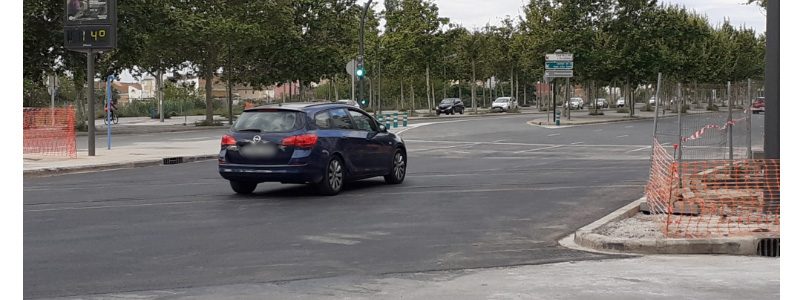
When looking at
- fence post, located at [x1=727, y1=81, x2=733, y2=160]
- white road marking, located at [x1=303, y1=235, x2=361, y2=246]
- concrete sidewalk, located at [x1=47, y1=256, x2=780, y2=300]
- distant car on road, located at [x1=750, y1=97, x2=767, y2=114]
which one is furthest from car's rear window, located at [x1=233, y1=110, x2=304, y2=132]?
distant car on road, located at [x1=750, y1=97, x2=767, y2=114]

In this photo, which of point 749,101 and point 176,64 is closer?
point 749,101

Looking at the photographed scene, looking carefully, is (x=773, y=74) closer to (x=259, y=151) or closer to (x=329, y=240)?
(x=329, y=240)

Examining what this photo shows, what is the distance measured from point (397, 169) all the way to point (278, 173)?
124 inches

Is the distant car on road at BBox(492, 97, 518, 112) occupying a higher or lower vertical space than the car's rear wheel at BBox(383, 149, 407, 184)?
higher

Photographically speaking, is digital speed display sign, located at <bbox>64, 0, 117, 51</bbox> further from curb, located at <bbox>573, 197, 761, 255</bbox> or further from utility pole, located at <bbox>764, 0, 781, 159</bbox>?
utility pole, located at <bbox>764, 0, 781, 159</bbox>

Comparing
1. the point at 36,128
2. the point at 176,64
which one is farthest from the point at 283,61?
the point at 36,128

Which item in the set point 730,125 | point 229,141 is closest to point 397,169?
point 229,141

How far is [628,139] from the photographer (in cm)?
3356

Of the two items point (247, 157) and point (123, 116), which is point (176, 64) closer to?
point (123, 116)

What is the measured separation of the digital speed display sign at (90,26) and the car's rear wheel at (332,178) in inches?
437

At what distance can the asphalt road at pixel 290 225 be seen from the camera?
26.3 feet

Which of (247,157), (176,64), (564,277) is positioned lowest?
(564,277)

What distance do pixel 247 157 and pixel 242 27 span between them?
3344 centimetres

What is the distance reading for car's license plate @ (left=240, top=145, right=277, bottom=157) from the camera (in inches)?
527
